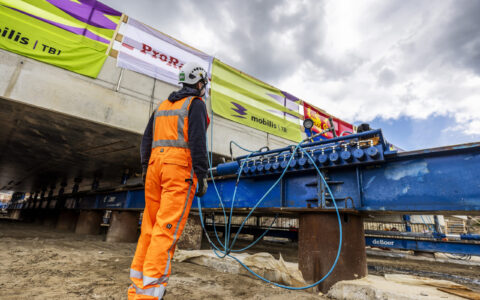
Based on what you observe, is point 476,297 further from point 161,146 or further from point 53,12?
point 53,12

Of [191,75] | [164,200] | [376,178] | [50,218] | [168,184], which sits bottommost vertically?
[50,218]

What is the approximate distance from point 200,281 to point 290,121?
6.95m

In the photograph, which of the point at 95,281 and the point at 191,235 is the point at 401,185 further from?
the point at 191,235

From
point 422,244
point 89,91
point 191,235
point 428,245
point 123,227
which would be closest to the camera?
point 89,91

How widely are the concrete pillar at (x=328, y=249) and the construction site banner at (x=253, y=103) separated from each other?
4.68 metres

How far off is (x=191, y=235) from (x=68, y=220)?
9397 mm

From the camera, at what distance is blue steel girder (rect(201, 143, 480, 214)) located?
2.61 metres

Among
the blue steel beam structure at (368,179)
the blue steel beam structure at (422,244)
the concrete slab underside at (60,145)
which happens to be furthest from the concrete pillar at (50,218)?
the blue steel beam structure at (368,179)

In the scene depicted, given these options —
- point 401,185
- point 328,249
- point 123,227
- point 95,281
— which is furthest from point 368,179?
point 123,227

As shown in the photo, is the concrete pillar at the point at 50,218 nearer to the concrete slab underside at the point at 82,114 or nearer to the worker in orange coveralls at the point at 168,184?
the concrete slab underside at the point at 82,114

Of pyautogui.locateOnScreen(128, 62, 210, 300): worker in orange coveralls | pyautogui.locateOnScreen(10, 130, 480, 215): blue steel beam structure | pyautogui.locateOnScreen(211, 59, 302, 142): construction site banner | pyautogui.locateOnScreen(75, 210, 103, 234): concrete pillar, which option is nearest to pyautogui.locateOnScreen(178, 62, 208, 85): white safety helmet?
pyautogui.locateOnScreen(128, 62, 210, 300): worker in orange coveralls

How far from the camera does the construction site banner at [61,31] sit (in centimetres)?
475

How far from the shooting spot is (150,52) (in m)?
6.36

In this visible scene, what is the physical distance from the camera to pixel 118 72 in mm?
5809
